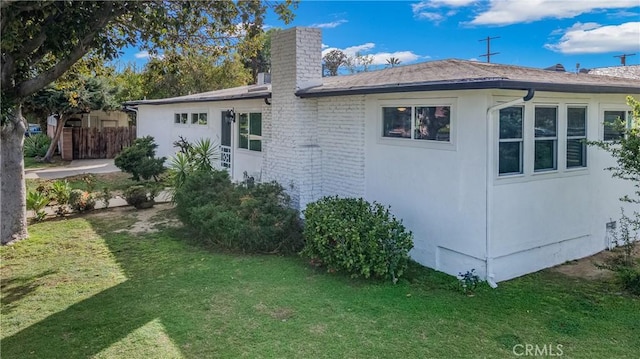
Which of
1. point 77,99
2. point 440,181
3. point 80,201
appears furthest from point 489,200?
point 77,99

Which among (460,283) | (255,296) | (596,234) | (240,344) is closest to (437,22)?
(596,234)

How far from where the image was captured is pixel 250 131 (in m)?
13.7

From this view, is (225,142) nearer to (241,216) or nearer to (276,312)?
(241,216)

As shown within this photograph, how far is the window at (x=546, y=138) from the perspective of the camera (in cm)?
750

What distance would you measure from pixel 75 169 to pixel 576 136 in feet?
68.5

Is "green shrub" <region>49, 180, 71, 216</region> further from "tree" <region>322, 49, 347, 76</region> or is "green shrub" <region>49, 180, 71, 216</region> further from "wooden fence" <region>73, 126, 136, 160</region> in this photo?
"tree" <region>322, 49, 347, 76</region>

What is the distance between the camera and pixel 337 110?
31.8ft

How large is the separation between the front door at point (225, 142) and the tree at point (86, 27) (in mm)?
6820

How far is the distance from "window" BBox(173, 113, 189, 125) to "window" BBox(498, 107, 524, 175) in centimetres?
1449

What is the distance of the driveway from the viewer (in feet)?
63.8

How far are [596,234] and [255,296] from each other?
656 centimetres

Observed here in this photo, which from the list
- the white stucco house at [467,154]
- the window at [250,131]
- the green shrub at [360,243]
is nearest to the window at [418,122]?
the white stucco house at [467,154]

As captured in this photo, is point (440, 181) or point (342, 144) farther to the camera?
point (342, 144)

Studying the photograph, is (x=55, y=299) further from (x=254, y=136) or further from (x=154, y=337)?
(x=254, y=136)
